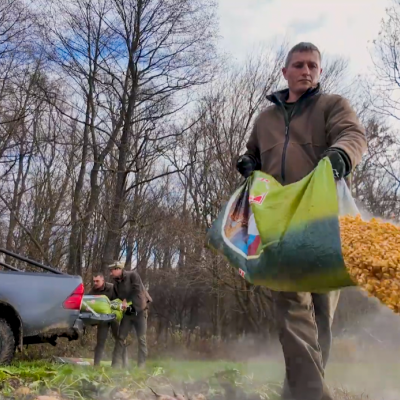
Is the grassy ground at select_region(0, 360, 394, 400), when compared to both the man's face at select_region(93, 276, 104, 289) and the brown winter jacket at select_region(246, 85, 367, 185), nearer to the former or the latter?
the brown winter jacket at select_region(246, 85, 367, 185)

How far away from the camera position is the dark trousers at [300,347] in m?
2.41

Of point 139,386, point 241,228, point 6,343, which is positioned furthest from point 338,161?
point 6,343

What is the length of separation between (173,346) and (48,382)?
13.1 metres

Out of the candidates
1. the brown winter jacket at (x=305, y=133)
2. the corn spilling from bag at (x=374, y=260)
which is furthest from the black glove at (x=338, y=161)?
the corn spilling from bag at (x=374, y=260)

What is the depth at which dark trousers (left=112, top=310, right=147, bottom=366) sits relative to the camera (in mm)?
8547

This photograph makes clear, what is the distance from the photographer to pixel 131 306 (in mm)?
8719

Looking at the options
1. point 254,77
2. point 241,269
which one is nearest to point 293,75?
point 241,269

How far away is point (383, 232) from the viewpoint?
198 centimetres

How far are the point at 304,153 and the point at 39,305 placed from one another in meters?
4.83

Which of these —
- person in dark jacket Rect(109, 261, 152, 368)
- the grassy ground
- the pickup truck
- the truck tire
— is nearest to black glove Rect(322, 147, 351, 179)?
the grassy ground

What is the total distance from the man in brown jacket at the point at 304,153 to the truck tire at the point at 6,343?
4.25 metres

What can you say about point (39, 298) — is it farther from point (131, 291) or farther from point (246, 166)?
point (246, 166)

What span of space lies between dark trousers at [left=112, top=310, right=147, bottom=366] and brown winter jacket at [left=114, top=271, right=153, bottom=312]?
0.19m

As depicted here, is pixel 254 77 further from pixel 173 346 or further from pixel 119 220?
pixel 173 346
